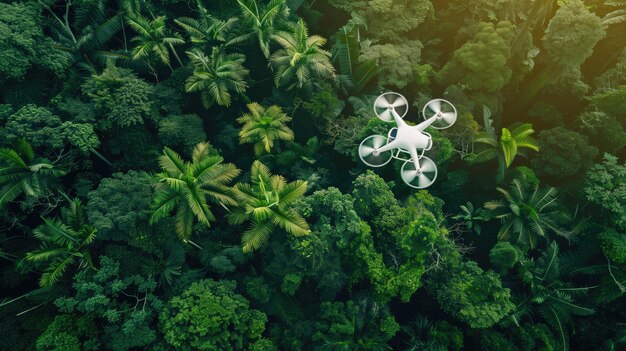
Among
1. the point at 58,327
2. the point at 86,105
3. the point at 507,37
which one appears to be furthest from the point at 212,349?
the point at 507,37

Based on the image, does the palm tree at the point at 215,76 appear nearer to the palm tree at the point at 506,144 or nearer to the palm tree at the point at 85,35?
the palm tree at the point at 85,35

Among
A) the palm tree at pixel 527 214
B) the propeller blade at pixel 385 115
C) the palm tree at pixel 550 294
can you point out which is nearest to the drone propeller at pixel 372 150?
the propeller blade at pixel 385 115

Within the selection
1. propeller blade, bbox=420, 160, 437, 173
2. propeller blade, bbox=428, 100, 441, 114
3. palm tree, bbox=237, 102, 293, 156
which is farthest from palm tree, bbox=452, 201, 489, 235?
palm tree, bbox=237, 102, 293, 156

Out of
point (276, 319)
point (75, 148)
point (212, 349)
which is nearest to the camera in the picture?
point (212, 349)

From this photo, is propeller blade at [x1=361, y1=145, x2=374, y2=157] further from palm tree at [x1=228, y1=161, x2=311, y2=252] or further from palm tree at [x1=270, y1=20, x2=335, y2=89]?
palm tree at [x1=270, y1=20, x2=335, y2=89]

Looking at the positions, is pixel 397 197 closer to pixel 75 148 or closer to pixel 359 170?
pixel 359 170

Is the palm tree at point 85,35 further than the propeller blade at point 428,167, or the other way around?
the palm tree at point 85,35

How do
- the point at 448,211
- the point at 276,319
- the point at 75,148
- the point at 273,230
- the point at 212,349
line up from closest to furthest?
the point at 212,349, the point at 273,230, the point at 75,148, the point at 276,319, the point at 448,211
